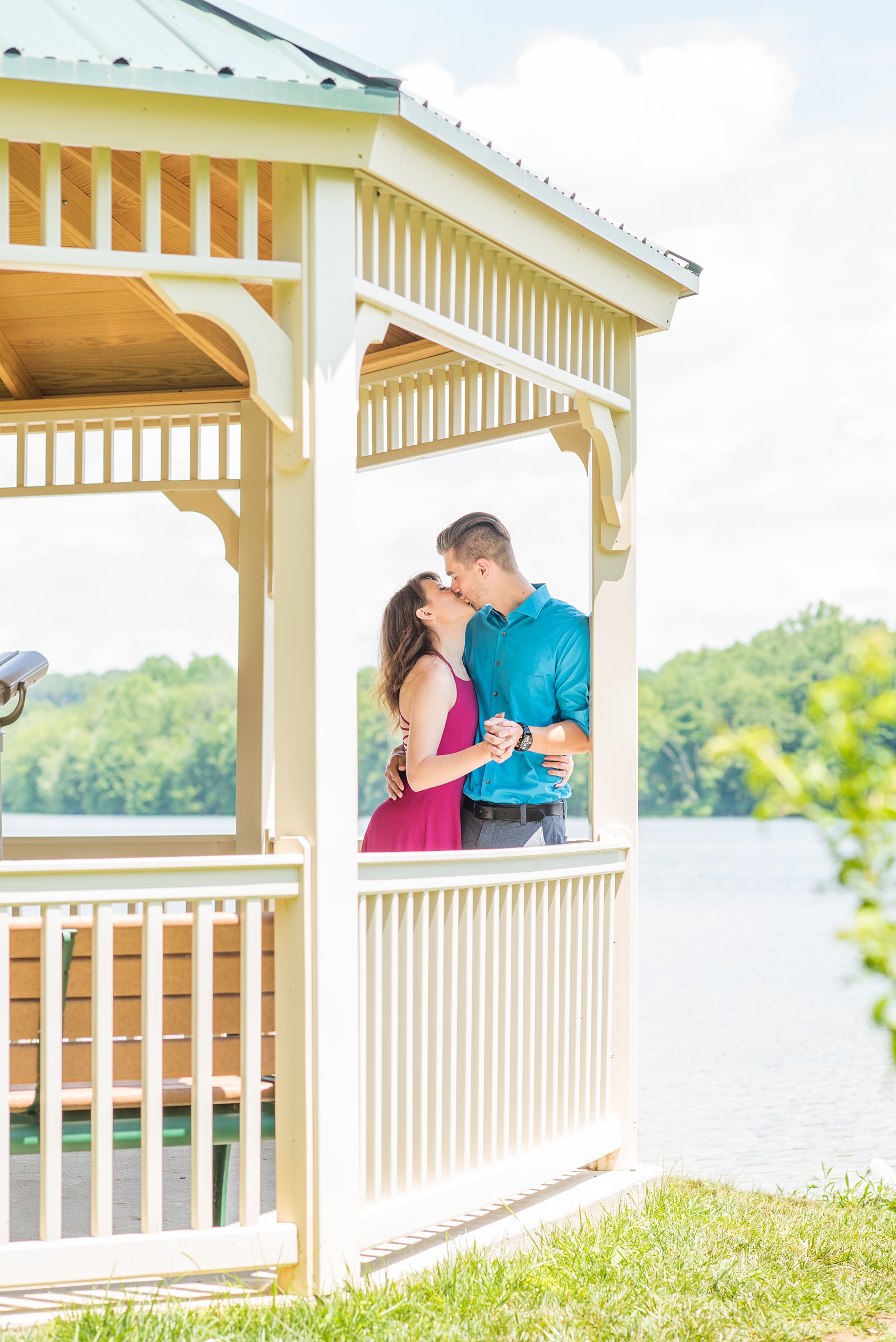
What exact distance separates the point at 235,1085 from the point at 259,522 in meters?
3.40

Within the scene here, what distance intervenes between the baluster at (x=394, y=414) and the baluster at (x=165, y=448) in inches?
47.7

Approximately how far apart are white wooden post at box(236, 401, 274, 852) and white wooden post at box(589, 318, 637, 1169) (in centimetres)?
187

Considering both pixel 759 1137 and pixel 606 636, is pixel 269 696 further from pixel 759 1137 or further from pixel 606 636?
pixel 759 1137

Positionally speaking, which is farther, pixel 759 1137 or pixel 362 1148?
pixel 759 1137

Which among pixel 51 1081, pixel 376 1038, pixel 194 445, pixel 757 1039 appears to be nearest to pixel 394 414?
pixel 194 445

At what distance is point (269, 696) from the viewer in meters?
6.38

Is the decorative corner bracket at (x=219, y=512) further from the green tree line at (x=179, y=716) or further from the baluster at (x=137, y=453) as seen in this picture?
the green tree line at (x=179, y=716)

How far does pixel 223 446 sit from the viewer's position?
677 cm

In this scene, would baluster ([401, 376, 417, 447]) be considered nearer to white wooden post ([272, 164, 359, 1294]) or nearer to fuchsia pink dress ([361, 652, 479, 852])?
fuchsia pink dress ([361, 652, 479, 852])

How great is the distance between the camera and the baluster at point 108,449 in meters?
6.49

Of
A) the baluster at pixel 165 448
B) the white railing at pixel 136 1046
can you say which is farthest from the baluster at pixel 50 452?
the white railing at pixel 136 1046

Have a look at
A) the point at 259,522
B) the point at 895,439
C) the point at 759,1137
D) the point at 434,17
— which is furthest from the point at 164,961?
the point at 895,439

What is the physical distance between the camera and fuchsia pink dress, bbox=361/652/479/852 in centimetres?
478

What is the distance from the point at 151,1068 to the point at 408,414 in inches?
140
